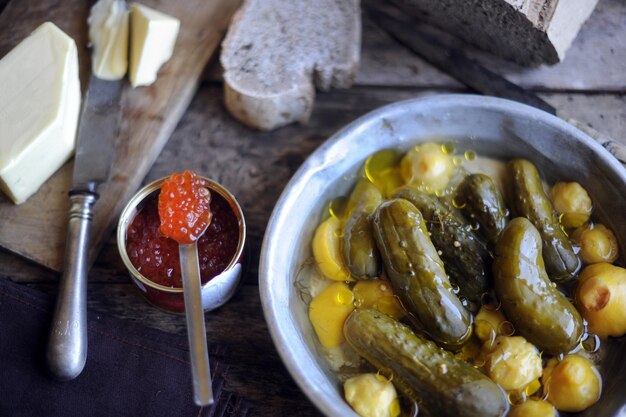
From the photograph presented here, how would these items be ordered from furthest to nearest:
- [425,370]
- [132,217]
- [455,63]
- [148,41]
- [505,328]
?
[455,63] → [148,41] → [132,217] → [505,328] → [425,370]

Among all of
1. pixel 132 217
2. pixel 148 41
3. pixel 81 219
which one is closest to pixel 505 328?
pixel 132 217

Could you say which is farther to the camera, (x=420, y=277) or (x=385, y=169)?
(x=385, y=169)

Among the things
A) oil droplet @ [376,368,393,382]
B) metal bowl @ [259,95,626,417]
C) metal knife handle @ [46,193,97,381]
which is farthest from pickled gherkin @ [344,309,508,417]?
metal knife handle @ [46,193,97,381]

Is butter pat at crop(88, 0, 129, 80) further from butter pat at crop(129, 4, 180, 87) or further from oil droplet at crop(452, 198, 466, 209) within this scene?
oil droplet at crop(452, 198, 466, 209)

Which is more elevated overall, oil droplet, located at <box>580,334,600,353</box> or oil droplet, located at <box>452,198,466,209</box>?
oil droplet, located at <box>452,198,466,209</box>

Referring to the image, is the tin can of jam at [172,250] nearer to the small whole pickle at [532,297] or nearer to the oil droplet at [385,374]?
the oil droplet at [385,374]

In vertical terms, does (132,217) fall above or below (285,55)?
below

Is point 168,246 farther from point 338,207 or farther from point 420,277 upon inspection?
point 420,277
